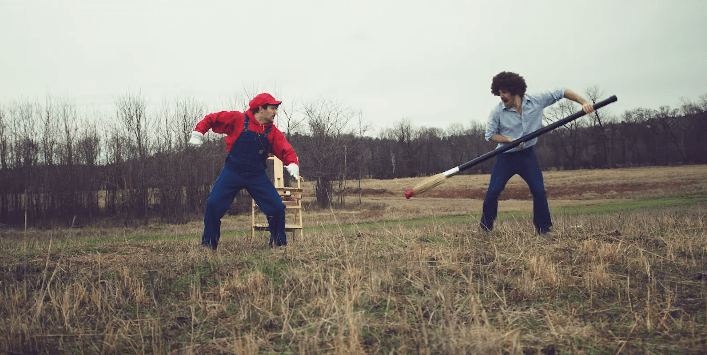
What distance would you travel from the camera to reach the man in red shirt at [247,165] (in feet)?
19.4

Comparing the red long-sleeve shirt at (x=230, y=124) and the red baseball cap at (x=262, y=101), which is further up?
the red baseball cap at (x=262, y=101)

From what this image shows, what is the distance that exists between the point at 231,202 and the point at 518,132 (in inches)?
154

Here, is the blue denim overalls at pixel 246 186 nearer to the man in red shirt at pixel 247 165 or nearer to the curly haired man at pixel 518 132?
the man in red shirt at pixel 247 165

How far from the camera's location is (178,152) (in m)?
19.8

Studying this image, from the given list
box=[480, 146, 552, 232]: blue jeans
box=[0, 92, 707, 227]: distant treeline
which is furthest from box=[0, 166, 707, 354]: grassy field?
box=[0, 92, 707, 227]: distant treeline

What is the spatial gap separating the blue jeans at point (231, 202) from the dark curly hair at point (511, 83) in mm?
3401

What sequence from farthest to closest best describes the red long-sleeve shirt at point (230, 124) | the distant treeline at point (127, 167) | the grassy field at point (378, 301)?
the distant treeline at point (127, 167) < the red long-sleeve shirt at point (230, 124) < the grassy field at point (378, 301)

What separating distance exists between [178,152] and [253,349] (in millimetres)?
19028

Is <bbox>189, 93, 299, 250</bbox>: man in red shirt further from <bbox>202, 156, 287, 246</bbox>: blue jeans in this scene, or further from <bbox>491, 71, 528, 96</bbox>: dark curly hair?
<bbox>491, 71, 528, 96</bbox>: dark curly hair

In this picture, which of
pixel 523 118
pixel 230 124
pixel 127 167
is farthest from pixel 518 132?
pixel 127 167

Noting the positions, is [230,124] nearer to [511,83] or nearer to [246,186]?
[246,186]

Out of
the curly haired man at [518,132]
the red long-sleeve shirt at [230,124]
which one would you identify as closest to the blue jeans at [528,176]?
the curly haired man at [518,132]

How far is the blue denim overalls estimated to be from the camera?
5906 millimetres

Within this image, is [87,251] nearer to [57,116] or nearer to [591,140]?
[57,116]
